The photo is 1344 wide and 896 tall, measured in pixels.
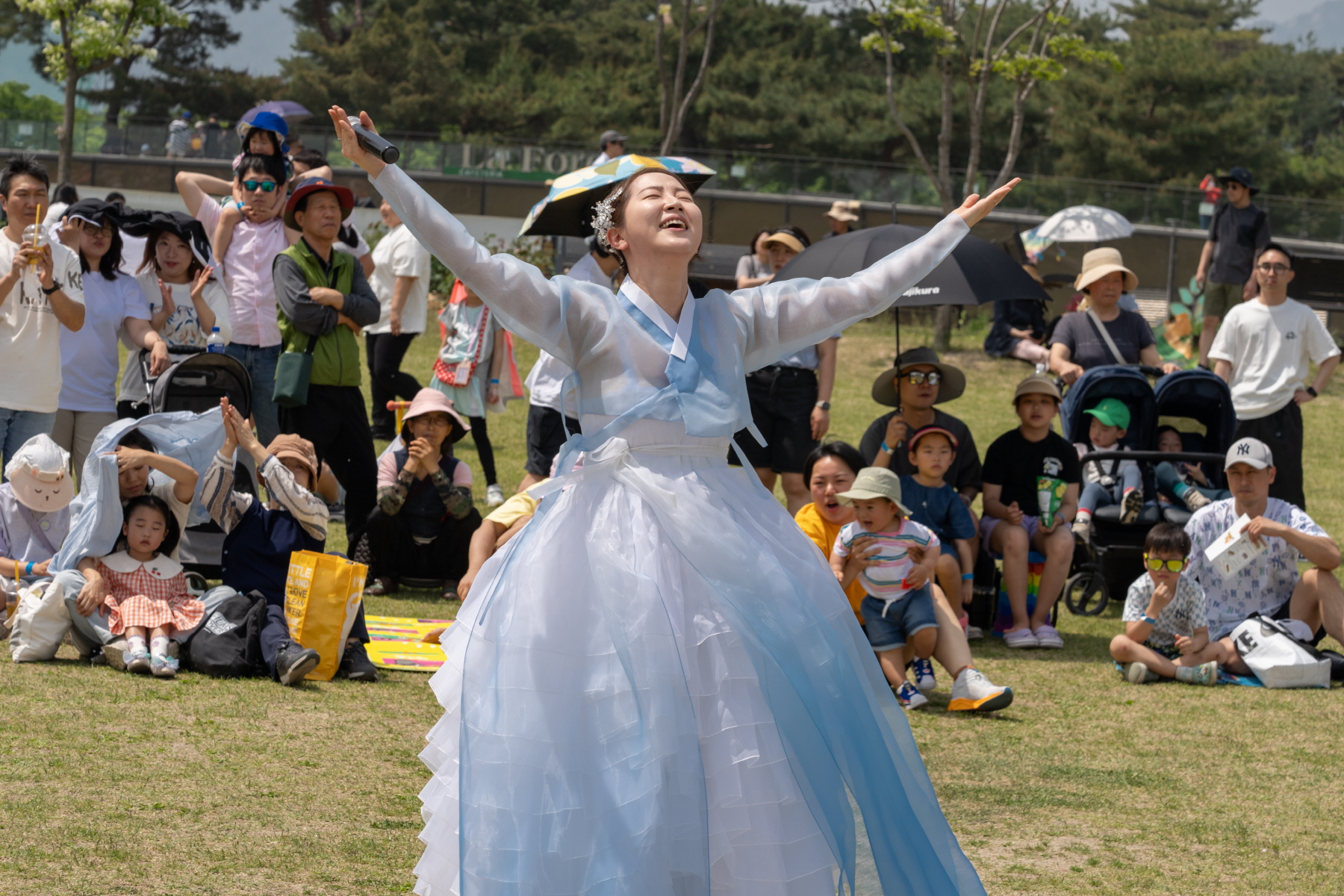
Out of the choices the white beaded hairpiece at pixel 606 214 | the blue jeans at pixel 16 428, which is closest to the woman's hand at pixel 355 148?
the white beaded hairpiece at pixel 606 214

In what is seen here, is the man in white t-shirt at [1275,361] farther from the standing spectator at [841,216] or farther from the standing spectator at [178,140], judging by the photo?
the standing spectator at [178,140]

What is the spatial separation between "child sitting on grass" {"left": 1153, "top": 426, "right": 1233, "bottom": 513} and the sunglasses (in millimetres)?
1516

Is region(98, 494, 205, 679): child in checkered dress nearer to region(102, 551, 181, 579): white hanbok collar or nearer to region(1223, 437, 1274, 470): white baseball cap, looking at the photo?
region(102, 551, 181, 579): white hanbok collar

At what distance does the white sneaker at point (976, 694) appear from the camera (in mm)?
5883

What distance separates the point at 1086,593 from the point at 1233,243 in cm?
483

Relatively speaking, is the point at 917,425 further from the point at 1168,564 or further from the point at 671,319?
the point at 671,319

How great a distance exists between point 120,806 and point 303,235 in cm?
363

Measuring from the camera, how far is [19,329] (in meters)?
6.52

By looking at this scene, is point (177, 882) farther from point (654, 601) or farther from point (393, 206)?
point (393, 206)

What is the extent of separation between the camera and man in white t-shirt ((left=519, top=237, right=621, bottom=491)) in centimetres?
682

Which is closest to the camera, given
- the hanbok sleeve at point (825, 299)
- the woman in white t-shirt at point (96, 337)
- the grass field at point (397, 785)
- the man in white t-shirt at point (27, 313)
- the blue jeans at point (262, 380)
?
the hanbok sleeve at point (825, 299)

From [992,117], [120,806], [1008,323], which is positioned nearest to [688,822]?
[120,806]

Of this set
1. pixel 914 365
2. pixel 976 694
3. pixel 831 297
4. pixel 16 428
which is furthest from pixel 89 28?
pixel 831 297

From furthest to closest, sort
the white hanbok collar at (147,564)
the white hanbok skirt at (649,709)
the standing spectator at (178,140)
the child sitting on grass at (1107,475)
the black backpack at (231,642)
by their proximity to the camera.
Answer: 1. the standing spectator at (178,140)
2. the child sitting on grass at (1107,475)
3. the white hanbok collar at (147,564)
4. the black backpack at (231,642)
5. the white hanbok skirt at (649,709)
